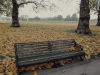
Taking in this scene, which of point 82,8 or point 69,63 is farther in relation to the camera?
point 82,8

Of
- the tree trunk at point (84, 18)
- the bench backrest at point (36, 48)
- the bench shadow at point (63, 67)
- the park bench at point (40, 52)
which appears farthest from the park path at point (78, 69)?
the tree trunk at point (84, 18)

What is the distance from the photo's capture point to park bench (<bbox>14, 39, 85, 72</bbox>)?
5310 mm

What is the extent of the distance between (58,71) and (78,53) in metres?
1.43

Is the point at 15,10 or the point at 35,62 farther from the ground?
the point at 15,10

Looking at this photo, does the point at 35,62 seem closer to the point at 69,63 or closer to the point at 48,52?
the point at 48,52

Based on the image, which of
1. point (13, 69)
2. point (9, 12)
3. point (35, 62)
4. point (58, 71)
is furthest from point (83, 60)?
point (9, 12)

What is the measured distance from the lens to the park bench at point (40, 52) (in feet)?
17.4

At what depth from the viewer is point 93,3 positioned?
3400 centimetres

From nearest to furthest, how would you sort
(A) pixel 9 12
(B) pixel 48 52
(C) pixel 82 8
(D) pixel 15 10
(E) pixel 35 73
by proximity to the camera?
(E) pixel 35 73 < (B) pixel 48 52 < (C) pixel 82 8 < (D) pixel 15 10 < (A) pixel 9 12

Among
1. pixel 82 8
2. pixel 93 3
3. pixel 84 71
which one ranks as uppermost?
pixel 93 3

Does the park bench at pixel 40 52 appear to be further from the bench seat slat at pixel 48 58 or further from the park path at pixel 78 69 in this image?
the park path at pixel 78 69

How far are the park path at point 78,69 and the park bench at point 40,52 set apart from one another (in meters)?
0.35

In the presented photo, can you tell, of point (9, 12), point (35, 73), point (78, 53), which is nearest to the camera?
point (35, 73)

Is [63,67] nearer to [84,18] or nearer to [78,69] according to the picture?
[78,69]
